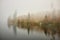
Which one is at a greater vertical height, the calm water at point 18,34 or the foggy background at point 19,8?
the foggy background at point 19,8

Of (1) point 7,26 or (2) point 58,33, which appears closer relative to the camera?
(2) point 58,33

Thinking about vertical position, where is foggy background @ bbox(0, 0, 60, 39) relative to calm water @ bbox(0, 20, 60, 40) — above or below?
above

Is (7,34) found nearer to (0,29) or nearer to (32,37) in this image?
(0,29)

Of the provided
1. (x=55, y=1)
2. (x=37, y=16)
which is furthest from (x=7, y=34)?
(x=55, y=1)

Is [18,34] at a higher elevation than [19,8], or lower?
lower

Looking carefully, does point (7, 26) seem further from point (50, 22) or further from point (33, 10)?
point (50, 22)

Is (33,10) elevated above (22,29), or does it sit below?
above

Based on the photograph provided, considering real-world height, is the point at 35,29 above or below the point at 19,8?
below

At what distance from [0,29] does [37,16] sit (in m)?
0.45

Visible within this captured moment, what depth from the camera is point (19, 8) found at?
120 cm

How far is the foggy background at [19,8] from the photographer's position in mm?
1145

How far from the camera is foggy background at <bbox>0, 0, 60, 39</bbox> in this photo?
45.1 inches

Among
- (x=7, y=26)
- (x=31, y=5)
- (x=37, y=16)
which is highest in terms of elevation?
(x=31, y=5)

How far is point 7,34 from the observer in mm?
1214
